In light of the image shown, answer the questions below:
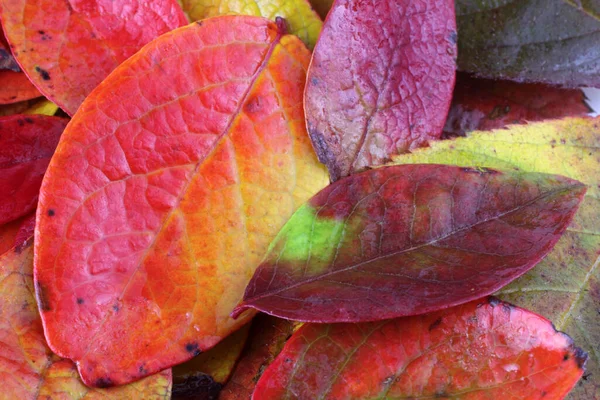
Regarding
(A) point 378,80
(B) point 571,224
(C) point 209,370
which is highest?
(A) point 378,80

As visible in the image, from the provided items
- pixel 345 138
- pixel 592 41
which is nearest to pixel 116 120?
pixel 345 138

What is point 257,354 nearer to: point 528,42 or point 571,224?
point 571,224

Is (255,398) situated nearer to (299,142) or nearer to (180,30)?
(299,142)

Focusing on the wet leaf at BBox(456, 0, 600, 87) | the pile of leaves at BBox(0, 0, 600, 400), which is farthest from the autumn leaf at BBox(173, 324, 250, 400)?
the wet leaf at BBox(456, 0, 600, 87)

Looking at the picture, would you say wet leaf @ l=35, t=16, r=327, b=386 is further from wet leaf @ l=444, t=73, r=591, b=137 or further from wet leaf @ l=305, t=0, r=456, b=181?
wet leaf @ l=444, t=73, r=591, b=137

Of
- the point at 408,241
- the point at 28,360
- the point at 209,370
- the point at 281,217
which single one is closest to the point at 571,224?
the point at 408,241

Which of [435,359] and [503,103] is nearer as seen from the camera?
[435,359]
